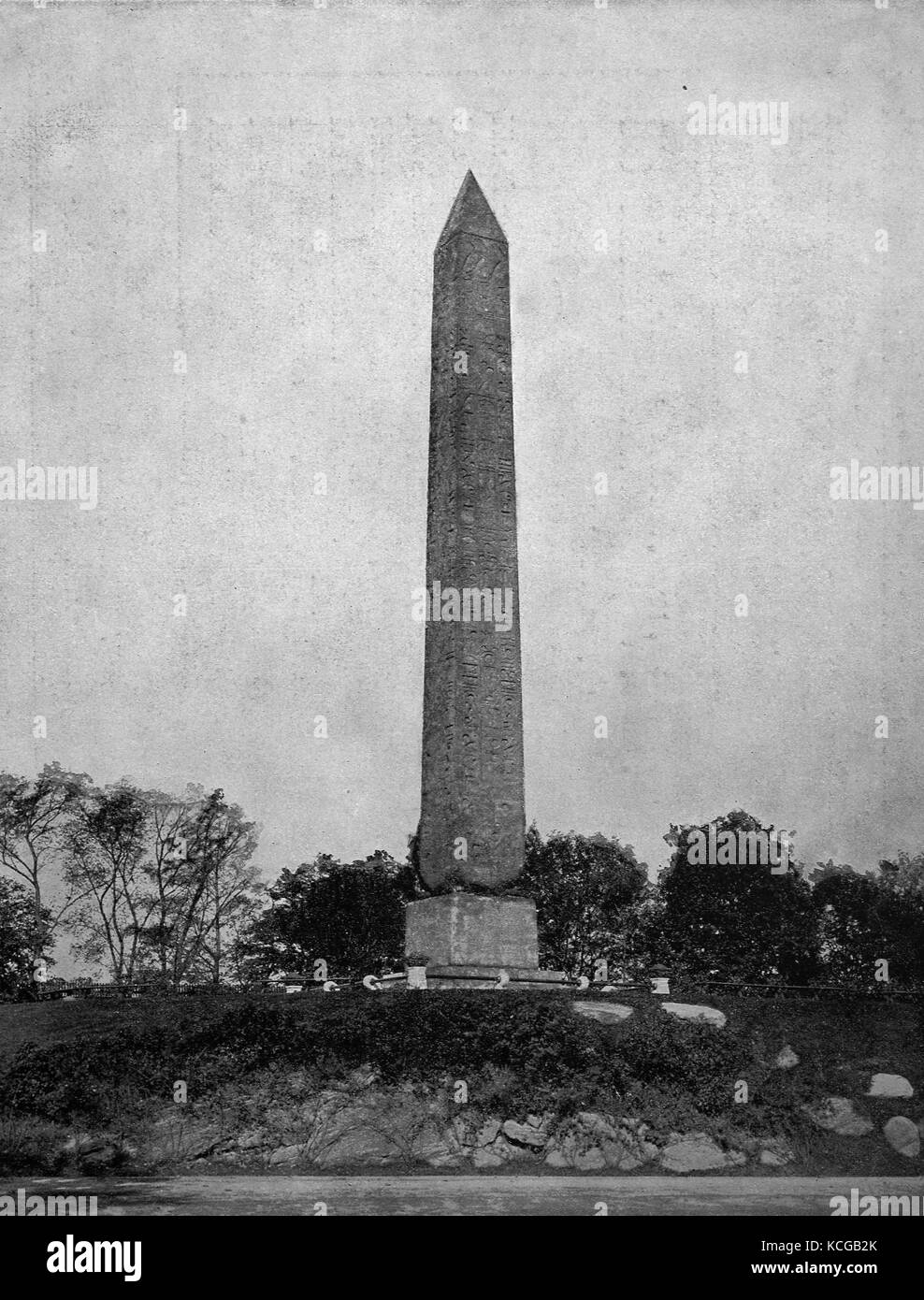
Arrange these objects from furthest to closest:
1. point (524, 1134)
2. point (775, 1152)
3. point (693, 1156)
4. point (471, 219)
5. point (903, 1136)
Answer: point (471, 219), point (903, 1136), point (775, 1152), point (693, 1156), point (524, 1134)

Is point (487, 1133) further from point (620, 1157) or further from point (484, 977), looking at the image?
point (484, 977)

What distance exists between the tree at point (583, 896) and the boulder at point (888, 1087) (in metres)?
31.9

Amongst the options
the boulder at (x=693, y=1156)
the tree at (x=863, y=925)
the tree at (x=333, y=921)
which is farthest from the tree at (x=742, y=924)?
the boulder at (x=693, y=1156)

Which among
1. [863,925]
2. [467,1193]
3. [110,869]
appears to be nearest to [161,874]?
[110,869]

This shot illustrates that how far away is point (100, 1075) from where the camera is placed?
16.3 m

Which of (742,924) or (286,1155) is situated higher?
(286,1155)

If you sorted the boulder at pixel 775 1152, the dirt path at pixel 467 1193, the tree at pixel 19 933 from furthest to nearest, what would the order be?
the tree at pixel 19 933 < the boulder at pixel 775 1152 < the dirt path at pixel 467 1193

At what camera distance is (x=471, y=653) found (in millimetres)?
18047

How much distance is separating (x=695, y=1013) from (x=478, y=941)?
2686 millimetres

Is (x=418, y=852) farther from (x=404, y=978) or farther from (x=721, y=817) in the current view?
(x=721, y=817)

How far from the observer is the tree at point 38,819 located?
131 feet

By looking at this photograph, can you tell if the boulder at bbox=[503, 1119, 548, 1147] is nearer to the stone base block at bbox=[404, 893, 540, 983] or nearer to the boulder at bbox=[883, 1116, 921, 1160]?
the stone base block at bbox=[404, 893, 540, 983]

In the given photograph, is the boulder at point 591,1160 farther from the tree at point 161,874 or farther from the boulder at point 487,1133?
the tree at point 161,874
